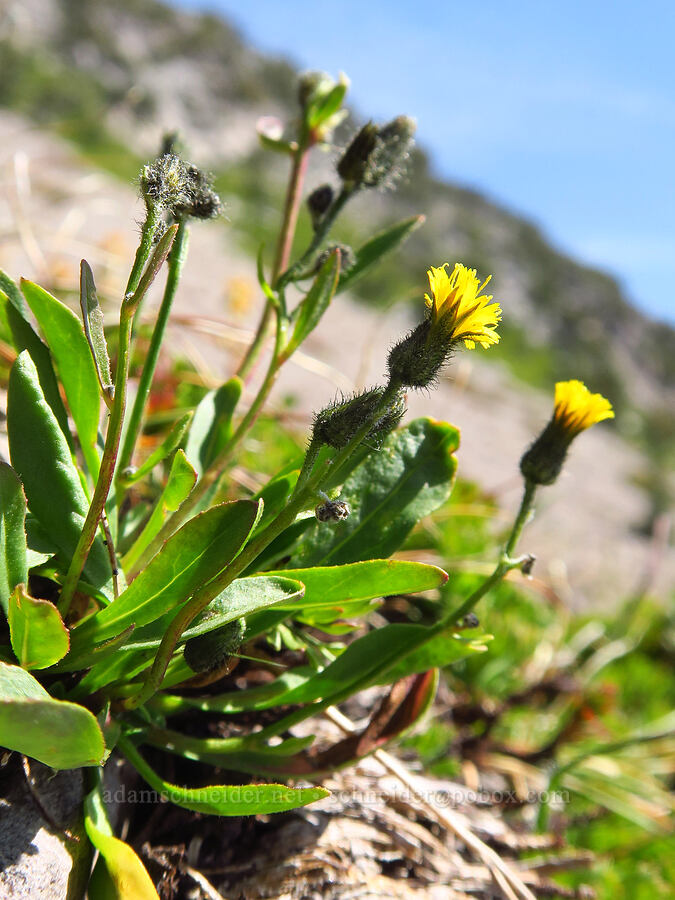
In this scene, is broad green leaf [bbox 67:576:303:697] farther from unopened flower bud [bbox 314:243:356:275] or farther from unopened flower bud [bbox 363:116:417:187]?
unopened flower bud [bbox 363:116:417:187]

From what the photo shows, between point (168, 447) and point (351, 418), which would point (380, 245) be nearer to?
point (168, 447)

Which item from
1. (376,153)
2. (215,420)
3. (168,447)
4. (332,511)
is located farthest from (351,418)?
(376,153)

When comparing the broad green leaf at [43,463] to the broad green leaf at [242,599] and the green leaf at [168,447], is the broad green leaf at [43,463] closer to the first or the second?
the green leaf at [168,447]

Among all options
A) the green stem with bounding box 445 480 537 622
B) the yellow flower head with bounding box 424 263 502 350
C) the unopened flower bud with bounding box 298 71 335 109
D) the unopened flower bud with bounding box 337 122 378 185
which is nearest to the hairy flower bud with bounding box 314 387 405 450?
the yellow flower head with bounding box 424 263 502 350

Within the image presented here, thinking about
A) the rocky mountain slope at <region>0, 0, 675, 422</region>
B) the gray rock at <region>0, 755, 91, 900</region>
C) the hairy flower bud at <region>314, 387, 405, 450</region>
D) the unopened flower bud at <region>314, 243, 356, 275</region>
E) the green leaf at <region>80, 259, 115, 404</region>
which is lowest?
the gray rock at <region>0, 755, 91, 900</region>

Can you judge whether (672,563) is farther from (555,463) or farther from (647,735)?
(555,463)

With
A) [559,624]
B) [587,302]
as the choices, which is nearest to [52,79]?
[559,624]

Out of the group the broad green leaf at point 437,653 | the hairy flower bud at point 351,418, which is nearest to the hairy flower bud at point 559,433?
the broad green leaf at point 437,653
